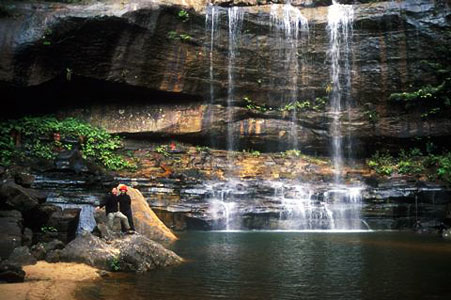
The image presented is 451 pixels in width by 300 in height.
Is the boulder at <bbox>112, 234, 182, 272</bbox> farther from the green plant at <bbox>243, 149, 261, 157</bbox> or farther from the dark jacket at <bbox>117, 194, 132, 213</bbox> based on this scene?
the green plant at <bbox>243, 149, 261, 157</bbox>

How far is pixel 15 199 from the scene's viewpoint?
440 inches

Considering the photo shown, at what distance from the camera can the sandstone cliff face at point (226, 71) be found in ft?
69.8

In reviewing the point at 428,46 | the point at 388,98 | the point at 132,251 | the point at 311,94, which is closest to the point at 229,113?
the point at 311,94

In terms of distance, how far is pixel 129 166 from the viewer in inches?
814

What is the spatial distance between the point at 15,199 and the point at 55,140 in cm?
1033

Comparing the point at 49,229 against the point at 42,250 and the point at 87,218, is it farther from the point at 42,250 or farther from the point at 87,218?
Answer: the point at 42,250

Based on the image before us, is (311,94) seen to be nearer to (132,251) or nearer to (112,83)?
(112,83)

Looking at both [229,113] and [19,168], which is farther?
[229,113]

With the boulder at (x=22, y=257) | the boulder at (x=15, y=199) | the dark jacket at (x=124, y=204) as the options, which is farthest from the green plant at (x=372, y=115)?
the boulder at (x=22, y=257)

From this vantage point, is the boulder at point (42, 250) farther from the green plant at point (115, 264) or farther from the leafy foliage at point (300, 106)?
the leafy foliage at point (300, 106)

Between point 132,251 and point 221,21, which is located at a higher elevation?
point 221,21

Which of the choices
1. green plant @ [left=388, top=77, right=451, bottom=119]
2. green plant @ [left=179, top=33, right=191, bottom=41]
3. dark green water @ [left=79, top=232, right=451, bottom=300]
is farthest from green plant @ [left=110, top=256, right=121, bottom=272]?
green plant @ [left=388, top=77, right=451, bottom=119]

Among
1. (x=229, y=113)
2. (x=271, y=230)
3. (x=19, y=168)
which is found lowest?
(x=271, y=230)

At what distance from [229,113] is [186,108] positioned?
2.32 meters
